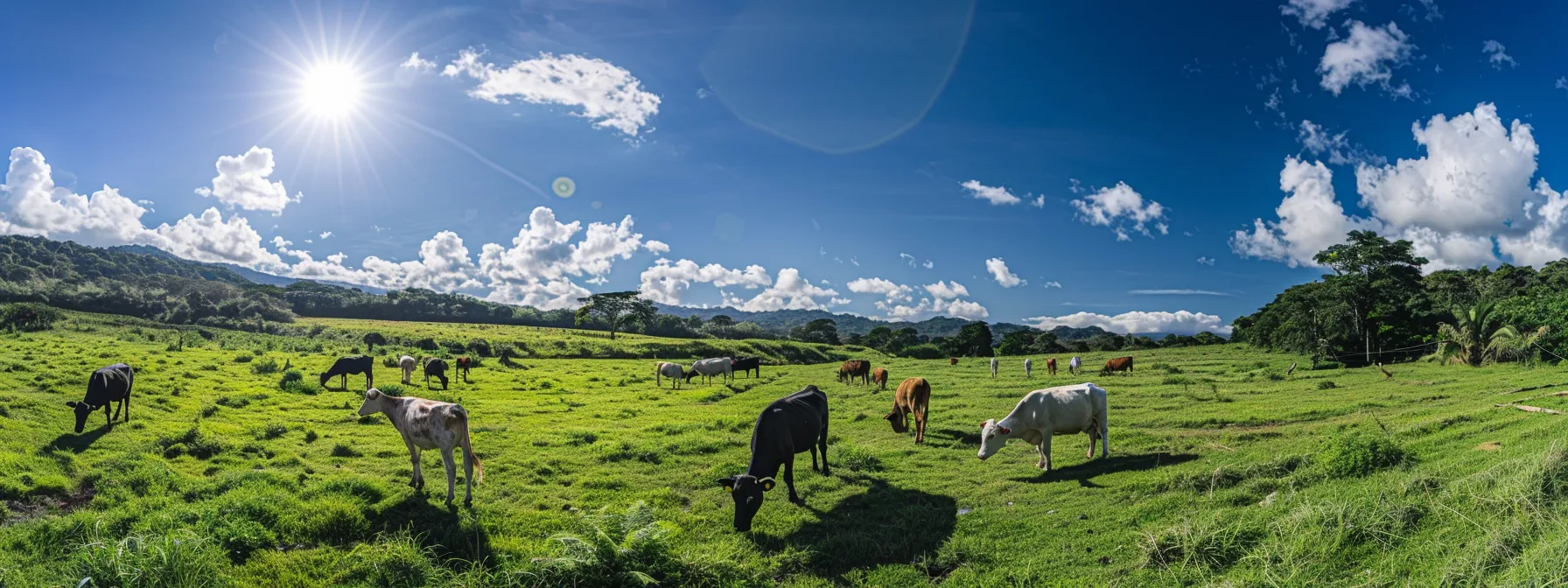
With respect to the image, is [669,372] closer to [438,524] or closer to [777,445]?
[777,445]

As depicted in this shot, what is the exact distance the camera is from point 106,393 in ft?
58.0

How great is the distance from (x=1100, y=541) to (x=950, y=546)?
2029 millimetres

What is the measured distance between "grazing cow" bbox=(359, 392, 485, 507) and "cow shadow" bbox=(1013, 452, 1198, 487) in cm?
1061

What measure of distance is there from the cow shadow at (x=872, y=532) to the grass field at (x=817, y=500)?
0.18 ft

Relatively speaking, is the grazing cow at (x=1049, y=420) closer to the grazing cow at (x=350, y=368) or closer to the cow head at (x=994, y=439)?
the cow head at (x=994, y=439)

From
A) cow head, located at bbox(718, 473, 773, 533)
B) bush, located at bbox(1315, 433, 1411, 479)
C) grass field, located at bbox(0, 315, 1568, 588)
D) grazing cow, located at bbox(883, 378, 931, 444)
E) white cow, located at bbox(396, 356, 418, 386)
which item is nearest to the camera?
grass field, located at bbox(0, 315, 1568, 588)

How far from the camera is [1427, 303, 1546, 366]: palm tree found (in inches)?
1110

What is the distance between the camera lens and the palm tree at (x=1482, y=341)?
28188 mm

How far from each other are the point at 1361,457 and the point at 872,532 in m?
7.42

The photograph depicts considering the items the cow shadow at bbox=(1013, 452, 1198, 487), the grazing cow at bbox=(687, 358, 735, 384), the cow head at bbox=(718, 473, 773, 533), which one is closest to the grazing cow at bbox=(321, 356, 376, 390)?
the grazing cow at bbox=(687, 358, 735, 384)

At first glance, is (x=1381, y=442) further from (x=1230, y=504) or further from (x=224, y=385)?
(x=224, y=385)

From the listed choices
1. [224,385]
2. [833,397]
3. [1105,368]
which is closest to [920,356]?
[1105,368]

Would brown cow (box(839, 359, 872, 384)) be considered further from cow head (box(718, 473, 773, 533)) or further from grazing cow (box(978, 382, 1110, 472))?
cow head (box(718, 473, 773, 533))

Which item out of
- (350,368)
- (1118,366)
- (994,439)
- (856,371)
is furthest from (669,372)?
(994,439)
